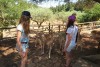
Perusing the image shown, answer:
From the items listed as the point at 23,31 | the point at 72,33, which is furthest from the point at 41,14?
the point at 23,31

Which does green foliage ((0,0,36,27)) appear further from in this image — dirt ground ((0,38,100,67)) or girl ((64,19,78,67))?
girl ((64,19,78,67))

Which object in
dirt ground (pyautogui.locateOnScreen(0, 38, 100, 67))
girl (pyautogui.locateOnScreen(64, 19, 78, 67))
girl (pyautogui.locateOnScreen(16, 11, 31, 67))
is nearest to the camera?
girl (pyautogui.locateOnScreen(16, 11, 31, 67))

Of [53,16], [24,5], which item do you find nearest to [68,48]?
[24,5]

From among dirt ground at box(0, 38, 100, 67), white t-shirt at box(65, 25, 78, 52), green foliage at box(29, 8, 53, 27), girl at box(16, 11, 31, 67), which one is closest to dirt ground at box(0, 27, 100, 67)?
dirt ground at box(0, 38, 100, 67)

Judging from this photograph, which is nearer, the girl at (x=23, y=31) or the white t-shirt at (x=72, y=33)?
the girl at (x=23, y=31)

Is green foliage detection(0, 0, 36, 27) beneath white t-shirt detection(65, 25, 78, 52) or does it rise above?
above

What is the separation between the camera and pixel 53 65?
22.4 feet

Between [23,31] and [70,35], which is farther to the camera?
[70,35]

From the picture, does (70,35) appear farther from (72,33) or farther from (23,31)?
(23,31)

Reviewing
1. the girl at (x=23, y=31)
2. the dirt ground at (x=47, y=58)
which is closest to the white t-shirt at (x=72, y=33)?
the dirt ground at (x=47, y=58)

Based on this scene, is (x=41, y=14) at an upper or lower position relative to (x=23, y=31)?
upper

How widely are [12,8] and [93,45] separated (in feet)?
23.3

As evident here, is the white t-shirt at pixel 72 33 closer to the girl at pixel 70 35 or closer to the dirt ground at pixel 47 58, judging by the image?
the girl at pixel 70 35

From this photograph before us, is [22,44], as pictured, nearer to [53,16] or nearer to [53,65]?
[53,65]
